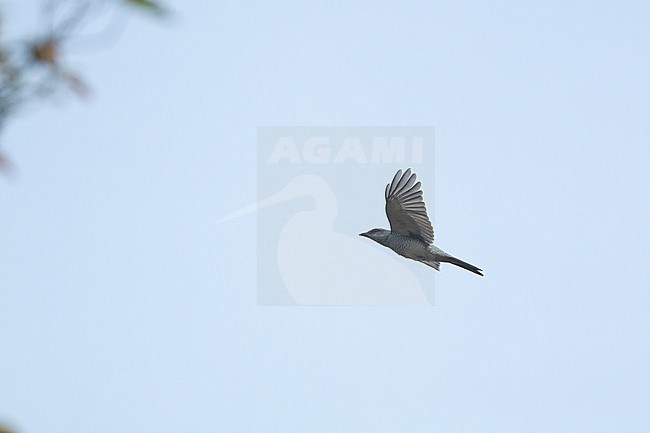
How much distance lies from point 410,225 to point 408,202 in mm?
472

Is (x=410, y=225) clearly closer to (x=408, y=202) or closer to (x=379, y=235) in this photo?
(x=408, y=202)

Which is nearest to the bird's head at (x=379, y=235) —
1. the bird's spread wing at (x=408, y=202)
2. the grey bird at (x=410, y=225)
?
the grey bird at (x=410, y=225)

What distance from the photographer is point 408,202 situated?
17188 millimetres

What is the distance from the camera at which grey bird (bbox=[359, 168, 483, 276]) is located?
17.1 meters

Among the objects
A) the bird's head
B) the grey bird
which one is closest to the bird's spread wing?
the grey bird

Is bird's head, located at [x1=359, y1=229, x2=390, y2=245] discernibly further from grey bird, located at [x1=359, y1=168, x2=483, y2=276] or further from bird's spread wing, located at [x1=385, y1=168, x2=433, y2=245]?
bird's spread wing, located at [x1=385, y1=168, x2=433, y2=245]

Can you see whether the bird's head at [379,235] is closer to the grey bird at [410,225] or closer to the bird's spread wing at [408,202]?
the grey bird at [410,225]

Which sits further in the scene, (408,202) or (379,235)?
(379,235)

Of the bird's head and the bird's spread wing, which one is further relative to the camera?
the bird's head

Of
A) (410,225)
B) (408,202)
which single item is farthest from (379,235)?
(408,202)

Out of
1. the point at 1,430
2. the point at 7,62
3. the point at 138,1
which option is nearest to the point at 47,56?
the point at 7,62

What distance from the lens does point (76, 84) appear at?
303 cm

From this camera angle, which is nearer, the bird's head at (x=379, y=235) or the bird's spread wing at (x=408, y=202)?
the bird's spread wing at (x=408, y=202)

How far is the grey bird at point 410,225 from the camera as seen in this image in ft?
56.2
